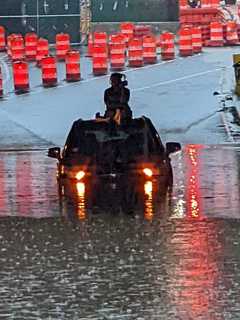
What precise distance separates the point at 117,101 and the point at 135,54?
18.7 m

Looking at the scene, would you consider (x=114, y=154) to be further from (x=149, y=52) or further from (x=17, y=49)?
(x=17, y=49)

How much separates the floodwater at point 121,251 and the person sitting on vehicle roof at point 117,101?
130 cm

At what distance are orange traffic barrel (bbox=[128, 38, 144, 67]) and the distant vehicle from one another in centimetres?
1914

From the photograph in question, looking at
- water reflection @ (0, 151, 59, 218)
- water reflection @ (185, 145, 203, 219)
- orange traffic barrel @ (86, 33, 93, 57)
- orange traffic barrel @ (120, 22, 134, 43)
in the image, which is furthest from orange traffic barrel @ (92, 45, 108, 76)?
water reflection @ (0, 151, 59, 218)

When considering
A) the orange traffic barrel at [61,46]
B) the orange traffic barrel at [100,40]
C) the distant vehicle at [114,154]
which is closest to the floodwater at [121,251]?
the distant vehicle at [114,154]

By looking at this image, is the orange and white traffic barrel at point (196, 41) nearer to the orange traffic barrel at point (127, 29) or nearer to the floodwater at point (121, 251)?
the orange traffic barrel at point (127, 29)

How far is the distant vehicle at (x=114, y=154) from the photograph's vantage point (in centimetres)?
1780

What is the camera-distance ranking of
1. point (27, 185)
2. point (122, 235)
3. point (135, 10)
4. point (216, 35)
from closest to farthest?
point (122, 235), point (27, 185), point (216, 35), point (135, 10)

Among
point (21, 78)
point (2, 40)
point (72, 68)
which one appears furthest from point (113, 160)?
point (2, 40)

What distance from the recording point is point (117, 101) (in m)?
18.8

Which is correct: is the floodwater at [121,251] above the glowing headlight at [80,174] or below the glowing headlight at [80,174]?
above

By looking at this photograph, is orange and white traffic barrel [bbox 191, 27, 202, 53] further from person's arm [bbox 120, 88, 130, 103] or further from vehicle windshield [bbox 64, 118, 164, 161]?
vehicle windshield [bbox 64, 118, 164, 161]

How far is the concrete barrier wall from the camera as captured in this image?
48.3 meters

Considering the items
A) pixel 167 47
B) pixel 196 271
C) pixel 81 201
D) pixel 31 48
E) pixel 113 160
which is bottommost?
pixel 31 48
